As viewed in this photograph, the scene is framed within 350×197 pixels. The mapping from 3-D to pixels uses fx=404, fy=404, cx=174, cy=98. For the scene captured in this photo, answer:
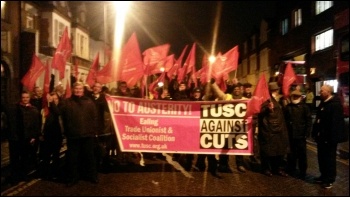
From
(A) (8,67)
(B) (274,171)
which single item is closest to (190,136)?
(B) (274,171)

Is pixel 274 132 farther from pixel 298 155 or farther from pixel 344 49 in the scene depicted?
pixel 344 49

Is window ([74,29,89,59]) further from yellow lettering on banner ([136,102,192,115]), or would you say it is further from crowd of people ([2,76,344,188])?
yellow lettering on banner ([136,102,192,115])

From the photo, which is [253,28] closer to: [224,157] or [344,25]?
[344,25]

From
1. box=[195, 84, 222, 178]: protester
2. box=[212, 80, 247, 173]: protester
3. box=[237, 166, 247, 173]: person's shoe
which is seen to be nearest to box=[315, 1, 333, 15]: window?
box=[212, 80, 247, 173]: protester

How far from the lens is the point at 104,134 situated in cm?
826

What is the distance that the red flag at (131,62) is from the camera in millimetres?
9164

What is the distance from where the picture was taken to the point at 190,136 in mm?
7977

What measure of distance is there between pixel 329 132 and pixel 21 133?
556 cm

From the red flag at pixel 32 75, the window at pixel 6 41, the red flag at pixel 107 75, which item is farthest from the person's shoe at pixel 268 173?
the window at pixel 6 41

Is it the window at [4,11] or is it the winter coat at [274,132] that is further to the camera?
the window at [4,11]

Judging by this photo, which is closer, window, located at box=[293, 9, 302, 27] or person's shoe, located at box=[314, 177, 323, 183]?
person's shoe, located at box=[314, 177, 323, 183]

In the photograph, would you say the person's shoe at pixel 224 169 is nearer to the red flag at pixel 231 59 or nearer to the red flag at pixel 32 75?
the red flag at pixel 231 59

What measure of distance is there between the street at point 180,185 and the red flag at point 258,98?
4.21 feet

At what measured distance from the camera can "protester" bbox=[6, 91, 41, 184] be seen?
743 centimetres
